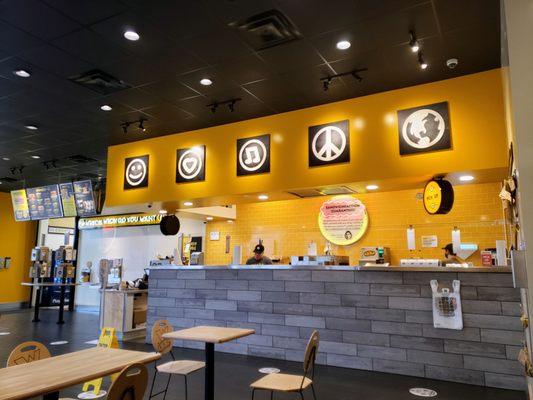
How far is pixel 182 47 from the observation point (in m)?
4.20

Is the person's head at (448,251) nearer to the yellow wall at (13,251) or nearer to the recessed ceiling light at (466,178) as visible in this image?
the recessed ceiling light at (466,178)

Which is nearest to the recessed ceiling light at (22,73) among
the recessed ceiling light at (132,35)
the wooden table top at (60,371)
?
the recessed ceiling light at (132,35)

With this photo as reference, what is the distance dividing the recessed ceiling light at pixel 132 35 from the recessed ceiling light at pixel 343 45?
81.8 inches

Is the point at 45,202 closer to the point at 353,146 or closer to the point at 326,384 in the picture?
the point at 353,146

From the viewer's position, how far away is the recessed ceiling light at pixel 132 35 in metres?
3.93

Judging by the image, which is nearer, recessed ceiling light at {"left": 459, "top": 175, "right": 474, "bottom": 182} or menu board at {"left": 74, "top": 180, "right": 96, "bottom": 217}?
recessed ceiling light at {"left": 459, "top": 175, "right": 474, "bottom": 182}

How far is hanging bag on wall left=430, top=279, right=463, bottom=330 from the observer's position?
187 inches

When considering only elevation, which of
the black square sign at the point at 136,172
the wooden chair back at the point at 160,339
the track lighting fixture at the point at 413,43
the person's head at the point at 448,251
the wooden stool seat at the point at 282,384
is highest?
the track lighting fixture at the point at 413,43

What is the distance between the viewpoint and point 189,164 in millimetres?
6590

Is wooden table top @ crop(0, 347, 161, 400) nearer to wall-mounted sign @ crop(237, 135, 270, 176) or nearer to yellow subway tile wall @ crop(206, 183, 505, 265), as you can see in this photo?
wall-mounted sign @ crop(237, 135, 270, 176)

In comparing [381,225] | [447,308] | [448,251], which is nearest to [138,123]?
[381,225]

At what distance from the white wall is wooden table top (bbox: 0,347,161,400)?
7426 millimetres

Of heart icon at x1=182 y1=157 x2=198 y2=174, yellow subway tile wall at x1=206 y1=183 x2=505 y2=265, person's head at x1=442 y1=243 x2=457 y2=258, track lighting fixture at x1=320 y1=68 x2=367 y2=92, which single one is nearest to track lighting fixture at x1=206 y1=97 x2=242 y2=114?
heart icon at x1=182 y1=157 x2=198 y2=174

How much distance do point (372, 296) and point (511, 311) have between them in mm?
1599
